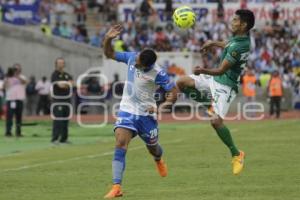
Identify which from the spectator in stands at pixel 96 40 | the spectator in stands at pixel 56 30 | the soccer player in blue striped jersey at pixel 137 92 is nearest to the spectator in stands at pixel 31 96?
the spectator in stands at pixel 56 30

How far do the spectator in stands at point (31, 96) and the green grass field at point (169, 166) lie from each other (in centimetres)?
1519

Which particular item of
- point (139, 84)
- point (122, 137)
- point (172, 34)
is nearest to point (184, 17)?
point (139, 84)

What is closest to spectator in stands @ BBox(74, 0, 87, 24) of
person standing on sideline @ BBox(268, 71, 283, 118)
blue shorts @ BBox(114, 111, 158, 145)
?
person standing on sideline @ BBox(268, 71, 283, 118)

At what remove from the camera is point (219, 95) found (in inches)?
618

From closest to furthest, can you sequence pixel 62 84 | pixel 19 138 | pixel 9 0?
1. pixel 62 84
2. pixel 19 138
3. pixel 9 0

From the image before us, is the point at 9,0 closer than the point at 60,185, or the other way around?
the point at 60,185

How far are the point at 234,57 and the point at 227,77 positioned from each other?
0.48 m

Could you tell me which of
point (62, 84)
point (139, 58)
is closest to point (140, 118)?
point (139, 58)

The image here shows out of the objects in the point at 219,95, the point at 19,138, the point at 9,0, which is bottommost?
the point at 19,138

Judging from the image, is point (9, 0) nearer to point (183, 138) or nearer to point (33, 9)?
point (33, 9)

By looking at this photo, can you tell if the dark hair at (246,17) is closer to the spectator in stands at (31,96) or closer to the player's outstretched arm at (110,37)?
the player's outstretched arm at (110,37)

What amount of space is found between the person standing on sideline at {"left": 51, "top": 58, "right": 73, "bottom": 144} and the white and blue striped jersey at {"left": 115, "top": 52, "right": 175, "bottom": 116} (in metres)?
12.0

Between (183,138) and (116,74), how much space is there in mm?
16793

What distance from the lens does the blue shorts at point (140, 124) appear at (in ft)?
46.1
